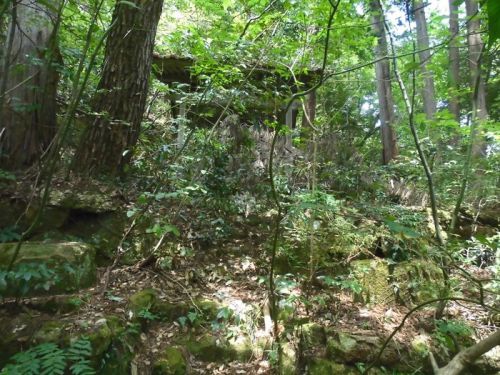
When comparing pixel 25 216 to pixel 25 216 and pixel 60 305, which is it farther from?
pixel 60 305

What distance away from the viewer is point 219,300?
3.99 m

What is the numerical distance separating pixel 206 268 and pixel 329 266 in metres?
1.53

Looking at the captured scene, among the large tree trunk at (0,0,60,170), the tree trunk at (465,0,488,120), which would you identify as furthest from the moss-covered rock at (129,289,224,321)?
the tree trunk at (465,0,488,120)

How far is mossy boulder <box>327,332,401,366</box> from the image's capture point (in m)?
3.48

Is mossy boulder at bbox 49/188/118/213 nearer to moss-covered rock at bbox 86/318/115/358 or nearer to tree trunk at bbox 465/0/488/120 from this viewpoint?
moss-covered rock at bbox 86/318/115/358

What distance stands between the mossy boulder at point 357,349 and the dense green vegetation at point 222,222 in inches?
0.6

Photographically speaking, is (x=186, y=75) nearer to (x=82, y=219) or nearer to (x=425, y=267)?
(x=82, y=219)

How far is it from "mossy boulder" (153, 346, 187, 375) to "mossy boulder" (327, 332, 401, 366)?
143 cm

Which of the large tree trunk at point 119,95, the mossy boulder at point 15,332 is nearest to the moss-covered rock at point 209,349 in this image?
the mossy boulder at point 15,332

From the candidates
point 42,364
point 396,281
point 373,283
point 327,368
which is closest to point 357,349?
point 327,368

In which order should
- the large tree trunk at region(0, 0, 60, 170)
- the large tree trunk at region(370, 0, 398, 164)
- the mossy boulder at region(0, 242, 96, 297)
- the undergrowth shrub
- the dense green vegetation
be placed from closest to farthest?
the undergrowth shrub → the mossy boulder at region(0, 242, 96, 297) → the dense green vegetation → the large tree trunk at region(0, 0, 60, 170) → the large tree trunk at region(370, 0, 398, 164)

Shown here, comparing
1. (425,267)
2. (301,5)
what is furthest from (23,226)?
(425,267)

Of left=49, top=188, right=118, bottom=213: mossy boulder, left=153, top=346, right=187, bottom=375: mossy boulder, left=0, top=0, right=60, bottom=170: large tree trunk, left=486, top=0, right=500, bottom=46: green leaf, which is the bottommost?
left=153, top=346, right=187, bottom=375: mossy boulder

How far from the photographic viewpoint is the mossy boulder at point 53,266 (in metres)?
3.09
